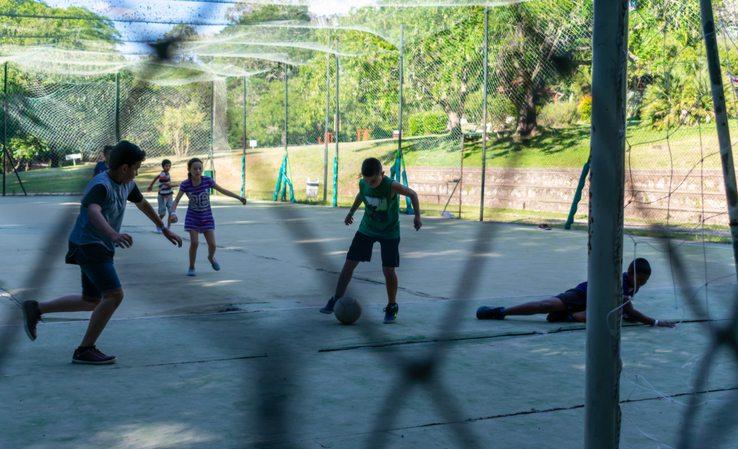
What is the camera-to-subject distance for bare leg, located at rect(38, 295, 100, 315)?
4.96 meters

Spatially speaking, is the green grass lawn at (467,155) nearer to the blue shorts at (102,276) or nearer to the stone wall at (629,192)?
the stone wall at (629,192)

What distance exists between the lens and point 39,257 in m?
9.40

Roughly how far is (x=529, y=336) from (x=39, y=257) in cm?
580

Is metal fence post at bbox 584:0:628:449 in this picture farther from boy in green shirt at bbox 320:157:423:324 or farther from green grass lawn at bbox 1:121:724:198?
boy in green shirt at bbox 320:157:423:324

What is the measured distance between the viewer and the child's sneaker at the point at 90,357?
452 centimetres

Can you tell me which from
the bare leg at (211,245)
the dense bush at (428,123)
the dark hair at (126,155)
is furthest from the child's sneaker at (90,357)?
the dense bush at (428,123)

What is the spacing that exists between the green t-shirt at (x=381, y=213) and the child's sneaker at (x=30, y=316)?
224cm

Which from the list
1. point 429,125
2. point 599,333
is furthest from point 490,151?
point 599,333

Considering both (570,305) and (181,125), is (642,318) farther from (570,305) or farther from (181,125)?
(181,125)

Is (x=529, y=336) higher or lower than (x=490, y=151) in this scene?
lower

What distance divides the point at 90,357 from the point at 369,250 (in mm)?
2289

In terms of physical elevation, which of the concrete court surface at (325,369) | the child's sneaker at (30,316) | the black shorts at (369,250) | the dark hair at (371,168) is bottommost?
the concrete court surface at (325,369)

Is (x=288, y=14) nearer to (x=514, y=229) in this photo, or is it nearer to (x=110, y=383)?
(x=110, y=383)

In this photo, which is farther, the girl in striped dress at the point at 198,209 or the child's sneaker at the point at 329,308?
the girl in striped dress at the point at 198,209
